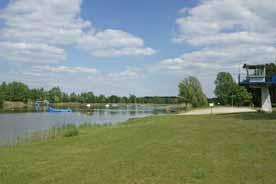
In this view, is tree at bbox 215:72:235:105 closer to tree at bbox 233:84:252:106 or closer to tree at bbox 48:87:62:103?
tree at bbox 233:84:252:106

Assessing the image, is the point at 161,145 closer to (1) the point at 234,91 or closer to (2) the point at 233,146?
(2) the point at 233,146

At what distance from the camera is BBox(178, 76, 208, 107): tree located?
225 feet

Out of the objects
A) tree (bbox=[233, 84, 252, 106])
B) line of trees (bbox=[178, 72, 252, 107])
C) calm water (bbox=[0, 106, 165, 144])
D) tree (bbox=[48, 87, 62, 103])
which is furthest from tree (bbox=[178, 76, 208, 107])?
tree (bbox=[48, 87, 62, 103])

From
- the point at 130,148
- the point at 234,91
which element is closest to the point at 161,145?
the point at 130,148

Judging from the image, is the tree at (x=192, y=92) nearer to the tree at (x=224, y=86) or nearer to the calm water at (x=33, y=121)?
the tree at (x=224, y=86)

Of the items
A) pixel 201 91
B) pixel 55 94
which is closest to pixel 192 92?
pixel 201 91

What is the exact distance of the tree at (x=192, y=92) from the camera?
6848 cm

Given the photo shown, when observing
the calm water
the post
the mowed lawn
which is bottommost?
the calm water

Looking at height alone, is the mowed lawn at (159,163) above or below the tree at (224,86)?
below

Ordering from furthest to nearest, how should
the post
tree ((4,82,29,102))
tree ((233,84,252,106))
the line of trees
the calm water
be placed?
tree ((4,82,29,102)) → the line of trees → tree ((233,84,252,106)) → the post → the calm water

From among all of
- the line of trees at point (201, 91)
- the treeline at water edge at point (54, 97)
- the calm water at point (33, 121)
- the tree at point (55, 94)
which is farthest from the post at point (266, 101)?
the tree at point (55, 94)

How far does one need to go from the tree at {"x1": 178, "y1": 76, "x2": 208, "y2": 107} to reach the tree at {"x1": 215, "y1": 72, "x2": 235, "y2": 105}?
16.3 ft

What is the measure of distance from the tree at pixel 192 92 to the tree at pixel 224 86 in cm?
495

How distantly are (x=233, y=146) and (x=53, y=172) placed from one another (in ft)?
19.4
